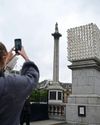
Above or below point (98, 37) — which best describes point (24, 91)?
below

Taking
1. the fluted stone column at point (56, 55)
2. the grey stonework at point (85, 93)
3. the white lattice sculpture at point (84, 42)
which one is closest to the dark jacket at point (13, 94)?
the grey stonework at point (85, 93)

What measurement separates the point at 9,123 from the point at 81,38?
45.3 feet

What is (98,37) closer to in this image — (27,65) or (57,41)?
(27,65)

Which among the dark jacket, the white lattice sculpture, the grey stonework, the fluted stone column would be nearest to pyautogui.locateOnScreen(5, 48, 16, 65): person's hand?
the dark jacket

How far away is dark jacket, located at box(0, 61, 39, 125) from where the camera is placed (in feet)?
7.52

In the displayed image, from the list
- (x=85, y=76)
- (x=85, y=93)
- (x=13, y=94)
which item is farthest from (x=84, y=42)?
(x=13, y=94)

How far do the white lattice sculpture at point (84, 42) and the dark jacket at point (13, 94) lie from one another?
43.1 feet

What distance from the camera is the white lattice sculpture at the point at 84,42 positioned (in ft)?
50.9

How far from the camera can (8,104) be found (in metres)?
2.33

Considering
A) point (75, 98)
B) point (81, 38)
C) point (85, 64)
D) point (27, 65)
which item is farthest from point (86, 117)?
point (27, 65)

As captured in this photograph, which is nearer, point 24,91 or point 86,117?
point 24,91

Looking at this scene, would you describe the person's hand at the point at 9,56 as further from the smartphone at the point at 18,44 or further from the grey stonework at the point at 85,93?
the grey stonework at the point at 85,93

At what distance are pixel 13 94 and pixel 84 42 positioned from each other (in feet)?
44.5

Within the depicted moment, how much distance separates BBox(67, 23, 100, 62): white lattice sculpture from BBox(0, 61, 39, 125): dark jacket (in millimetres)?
13137
